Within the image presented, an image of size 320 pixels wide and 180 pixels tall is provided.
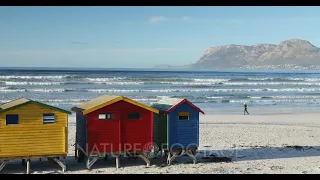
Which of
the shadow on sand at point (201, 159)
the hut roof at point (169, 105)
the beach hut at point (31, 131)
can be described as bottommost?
the shadow on sand at point (201, 159)

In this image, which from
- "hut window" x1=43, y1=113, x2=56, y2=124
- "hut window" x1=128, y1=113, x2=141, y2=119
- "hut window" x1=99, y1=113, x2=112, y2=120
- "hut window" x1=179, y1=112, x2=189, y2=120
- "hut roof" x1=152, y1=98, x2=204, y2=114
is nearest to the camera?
"hut window" x1=43, y1=113, x2=56, y2=124

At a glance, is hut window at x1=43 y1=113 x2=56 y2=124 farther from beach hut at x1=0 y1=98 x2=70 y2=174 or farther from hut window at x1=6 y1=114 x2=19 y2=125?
hut window at x1=6 y1=114 x2=19 y2=125

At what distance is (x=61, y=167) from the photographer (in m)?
15.6

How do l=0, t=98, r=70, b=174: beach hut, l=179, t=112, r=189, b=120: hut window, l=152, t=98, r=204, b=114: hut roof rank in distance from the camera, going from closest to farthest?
l=0, t=98, r=70, b=174: beach hut → l=152, t=98, r=204, b=114: hut roof → l=179, t=112, r=189, b=120: hut window

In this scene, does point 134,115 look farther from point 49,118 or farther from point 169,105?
point 49,118

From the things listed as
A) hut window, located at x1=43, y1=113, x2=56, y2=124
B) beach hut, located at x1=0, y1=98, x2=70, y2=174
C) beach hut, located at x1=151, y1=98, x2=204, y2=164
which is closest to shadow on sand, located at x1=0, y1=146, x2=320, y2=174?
beach hut, located at x1=151, y1=98, x2=204, y2=164

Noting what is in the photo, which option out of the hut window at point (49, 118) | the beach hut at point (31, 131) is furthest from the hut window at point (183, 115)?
the hut window at point (49, 118)

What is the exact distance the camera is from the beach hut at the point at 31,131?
14.2 metres

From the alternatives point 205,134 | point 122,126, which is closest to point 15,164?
point 122,126

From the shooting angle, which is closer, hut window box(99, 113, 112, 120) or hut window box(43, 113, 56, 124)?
hut window box(43, 113, 56, 124)

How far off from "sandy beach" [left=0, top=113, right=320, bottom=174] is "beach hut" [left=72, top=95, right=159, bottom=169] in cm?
69

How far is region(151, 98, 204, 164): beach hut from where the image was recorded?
1608cm

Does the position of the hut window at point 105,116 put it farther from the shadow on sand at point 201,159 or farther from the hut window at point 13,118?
the hut window at point 13,118
